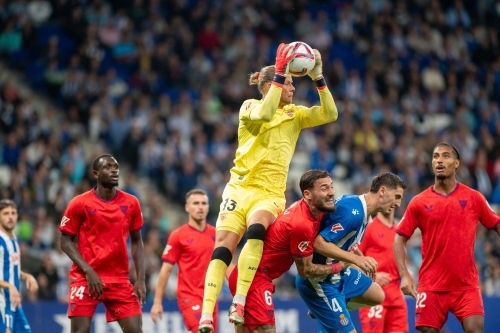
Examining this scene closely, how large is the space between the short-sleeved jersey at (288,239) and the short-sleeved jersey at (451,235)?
50.3 inches

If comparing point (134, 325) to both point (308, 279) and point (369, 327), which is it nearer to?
point (308, 279)

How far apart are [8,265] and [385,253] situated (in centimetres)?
468

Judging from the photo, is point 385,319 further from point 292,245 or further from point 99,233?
point 99,233

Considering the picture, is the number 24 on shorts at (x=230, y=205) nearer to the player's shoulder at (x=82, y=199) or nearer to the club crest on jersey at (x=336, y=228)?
the club crest on jersey at (x=336, y=228)

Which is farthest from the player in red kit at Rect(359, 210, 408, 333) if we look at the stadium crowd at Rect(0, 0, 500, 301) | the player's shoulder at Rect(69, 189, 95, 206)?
the stadium crowd at Rect(0, 0, 500, 301)

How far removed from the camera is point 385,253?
437 inches

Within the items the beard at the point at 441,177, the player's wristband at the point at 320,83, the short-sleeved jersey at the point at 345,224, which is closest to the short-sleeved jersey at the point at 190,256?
the short-sleeved jersey at the point at 345,224

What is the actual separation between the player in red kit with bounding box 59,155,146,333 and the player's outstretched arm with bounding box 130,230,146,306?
0.01 meters

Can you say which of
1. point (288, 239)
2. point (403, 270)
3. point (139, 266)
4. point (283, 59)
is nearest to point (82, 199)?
point (139, 266)

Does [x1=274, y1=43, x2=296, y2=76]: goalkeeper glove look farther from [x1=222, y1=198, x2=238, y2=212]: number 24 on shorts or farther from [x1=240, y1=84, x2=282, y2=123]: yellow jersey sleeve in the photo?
[x1=222, y1=198, x2=238, y2=212]: number 24 on shorts

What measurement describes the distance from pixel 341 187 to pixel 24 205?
21.0 ft

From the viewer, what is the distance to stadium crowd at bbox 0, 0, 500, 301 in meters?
16.4

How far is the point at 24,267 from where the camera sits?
1415cm

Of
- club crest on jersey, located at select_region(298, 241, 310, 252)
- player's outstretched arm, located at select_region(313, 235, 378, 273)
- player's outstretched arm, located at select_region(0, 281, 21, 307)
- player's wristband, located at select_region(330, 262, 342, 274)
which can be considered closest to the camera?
player's outstretched arm, located at select_region(313, 235, 378, 273)
